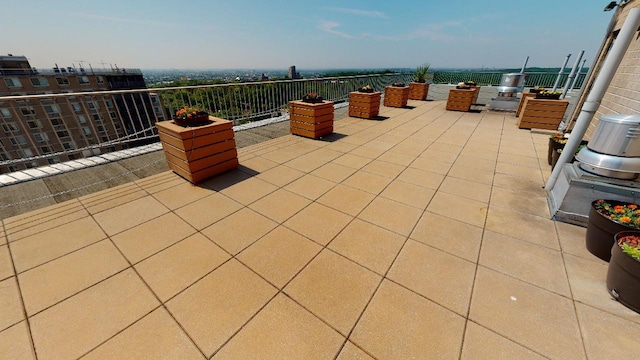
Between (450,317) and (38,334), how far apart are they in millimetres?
3282

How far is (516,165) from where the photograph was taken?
485 cm

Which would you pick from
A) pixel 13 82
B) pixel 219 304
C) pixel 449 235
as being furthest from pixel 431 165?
pixel 13 82

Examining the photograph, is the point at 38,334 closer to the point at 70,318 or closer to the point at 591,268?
the point at 70,318

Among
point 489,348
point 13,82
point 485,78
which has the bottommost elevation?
point 489,348

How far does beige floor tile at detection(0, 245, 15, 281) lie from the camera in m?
2.28

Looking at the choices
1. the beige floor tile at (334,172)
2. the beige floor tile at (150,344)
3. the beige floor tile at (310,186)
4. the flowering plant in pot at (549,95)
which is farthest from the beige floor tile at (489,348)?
the flowering plant in pot at (549,95)

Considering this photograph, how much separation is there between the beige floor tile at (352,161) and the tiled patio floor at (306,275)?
895 millimetres

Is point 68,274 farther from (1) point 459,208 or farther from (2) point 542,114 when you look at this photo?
(2) point 542,114

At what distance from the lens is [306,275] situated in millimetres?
2322

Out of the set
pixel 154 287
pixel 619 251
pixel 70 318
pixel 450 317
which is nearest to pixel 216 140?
pixel 154 287

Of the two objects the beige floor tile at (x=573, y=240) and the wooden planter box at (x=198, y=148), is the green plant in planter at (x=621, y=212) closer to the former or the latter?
the beige floor tile at (x=573, y=240)

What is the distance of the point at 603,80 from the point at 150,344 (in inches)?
233

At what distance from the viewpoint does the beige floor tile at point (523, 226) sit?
2.81 meters

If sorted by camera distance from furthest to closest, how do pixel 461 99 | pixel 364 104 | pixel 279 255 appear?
pixel 461 99
pixel 364 104
pixel 279 255
